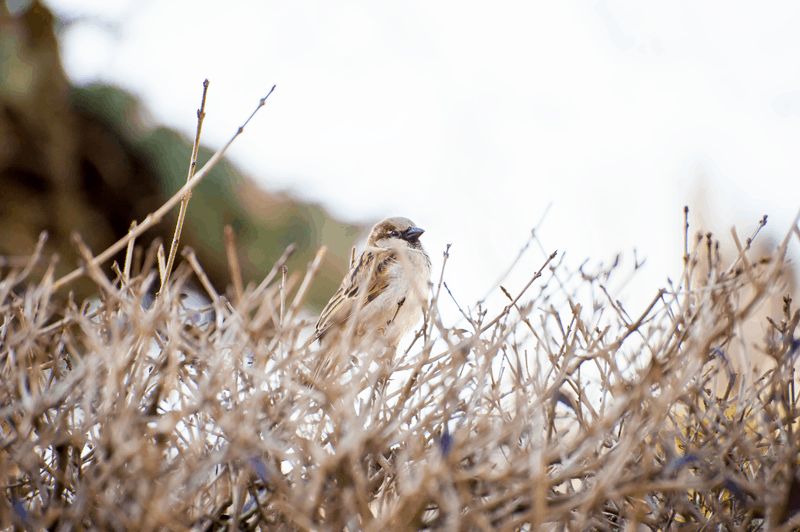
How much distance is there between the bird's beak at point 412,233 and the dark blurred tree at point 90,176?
3902mm

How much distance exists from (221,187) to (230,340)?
244 inches

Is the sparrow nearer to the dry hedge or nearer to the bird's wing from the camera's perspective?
the bird's wing

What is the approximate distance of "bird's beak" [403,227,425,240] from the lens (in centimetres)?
371

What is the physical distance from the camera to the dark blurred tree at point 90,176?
632 cm

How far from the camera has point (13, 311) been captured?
4.77ft

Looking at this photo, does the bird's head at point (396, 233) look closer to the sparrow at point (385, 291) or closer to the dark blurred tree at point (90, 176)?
the sparrow at point (385, 291)

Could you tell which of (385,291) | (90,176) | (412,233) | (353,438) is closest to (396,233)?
(412,233)

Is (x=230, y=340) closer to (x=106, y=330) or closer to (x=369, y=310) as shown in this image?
(x=106, y=330)

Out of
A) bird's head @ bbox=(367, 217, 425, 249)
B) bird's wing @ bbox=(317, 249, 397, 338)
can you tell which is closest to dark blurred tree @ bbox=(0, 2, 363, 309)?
bird's head @ bbox=(367, 217, 425, 249)

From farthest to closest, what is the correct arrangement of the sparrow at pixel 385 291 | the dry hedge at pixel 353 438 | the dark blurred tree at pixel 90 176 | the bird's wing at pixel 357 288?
the dark blurred tree at pixel 90 176 → the bird's wing at pixel 357 288 → the sparrow at pixel 385 291 → the dry hedge at pixel 353 438

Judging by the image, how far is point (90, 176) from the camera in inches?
269

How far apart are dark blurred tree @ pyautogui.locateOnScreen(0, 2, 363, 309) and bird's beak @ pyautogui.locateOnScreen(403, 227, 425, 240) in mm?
3902

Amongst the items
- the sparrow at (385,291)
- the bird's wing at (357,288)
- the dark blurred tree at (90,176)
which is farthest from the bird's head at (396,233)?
the dark blurred tree at (90,176)

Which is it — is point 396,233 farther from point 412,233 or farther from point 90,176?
point 90,176
